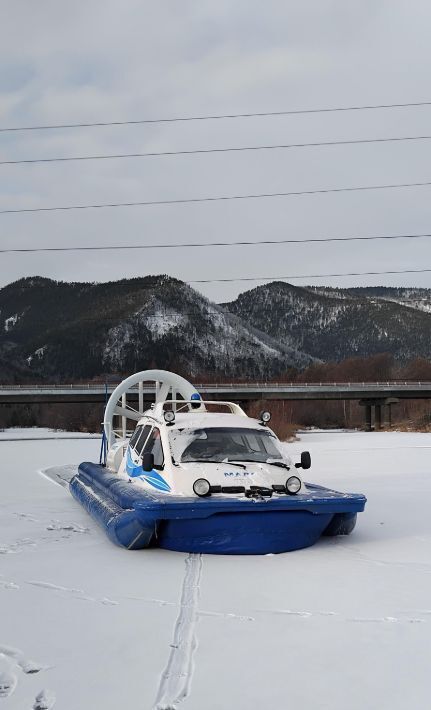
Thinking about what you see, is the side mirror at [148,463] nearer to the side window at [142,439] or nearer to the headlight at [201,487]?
the headlight at [201,487]

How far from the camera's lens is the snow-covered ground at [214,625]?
16.3ft

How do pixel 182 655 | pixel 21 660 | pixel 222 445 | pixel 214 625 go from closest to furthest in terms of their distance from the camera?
pixel 21 660 < pixel 182 655 < pixel 214 625 < pixel 222 445

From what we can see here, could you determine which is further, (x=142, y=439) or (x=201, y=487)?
(x=142, y=439)

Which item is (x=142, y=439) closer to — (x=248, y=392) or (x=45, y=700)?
(x=45, y=700)

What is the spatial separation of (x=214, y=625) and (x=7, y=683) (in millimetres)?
1916

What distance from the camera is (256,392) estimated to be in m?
88.1

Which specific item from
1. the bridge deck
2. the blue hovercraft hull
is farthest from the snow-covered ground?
the bridge deck

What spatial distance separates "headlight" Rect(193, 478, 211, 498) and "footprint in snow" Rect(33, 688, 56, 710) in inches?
196

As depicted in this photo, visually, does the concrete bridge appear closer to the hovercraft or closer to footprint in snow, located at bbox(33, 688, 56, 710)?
the hovercraft

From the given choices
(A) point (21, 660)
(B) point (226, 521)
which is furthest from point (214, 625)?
(B) point (226, 521)

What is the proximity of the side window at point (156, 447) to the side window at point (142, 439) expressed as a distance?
0.25m

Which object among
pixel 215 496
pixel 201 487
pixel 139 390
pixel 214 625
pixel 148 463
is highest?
pixel 139 390

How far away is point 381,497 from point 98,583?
8.41 metres

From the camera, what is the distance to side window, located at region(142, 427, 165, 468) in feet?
36.4
